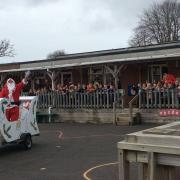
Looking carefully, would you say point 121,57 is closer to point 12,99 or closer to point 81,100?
point 81,100

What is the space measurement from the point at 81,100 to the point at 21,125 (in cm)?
1178

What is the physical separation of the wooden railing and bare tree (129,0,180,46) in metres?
36.0

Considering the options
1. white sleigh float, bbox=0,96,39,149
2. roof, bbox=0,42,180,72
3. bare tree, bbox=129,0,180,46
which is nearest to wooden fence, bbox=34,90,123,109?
roof, bbox=0,42,180,72

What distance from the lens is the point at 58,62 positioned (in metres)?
30.6

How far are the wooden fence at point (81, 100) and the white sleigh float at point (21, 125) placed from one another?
9905 mm

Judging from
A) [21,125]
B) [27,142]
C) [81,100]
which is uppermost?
[81,100]

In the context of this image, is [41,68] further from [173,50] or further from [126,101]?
[173,50]

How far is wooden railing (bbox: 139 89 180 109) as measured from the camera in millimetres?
22109

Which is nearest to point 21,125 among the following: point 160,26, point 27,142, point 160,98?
point 27,142

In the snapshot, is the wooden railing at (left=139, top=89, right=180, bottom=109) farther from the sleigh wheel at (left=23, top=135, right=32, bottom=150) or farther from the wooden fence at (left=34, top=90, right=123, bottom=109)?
the sleigh wheel at (left=23, top=135, right=32, bottom=150)

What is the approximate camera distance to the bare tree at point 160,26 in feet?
195

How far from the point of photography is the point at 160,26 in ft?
199

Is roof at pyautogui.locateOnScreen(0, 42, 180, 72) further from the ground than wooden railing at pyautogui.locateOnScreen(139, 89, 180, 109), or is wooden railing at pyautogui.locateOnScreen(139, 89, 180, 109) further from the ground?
roof at pyautogui.locateOnScreen(0, 42, 180, 72)

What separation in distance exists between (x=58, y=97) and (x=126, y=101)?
3.79 meters
